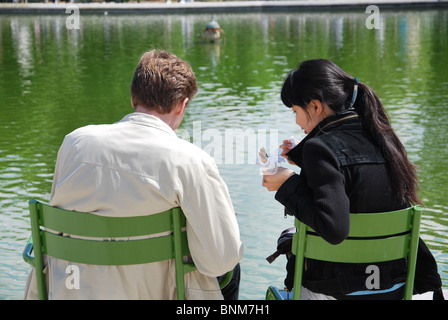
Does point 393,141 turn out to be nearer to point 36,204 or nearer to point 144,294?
point 144,294

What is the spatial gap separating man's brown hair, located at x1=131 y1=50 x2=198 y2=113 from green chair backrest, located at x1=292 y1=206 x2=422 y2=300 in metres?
0.68

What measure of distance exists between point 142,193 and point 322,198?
636 mm

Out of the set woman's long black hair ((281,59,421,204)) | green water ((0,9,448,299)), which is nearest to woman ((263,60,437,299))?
woman's long black hair ((281,59,421,204))

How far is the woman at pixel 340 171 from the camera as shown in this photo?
2281mm

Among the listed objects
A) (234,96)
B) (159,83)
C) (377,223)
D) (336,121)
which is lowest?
(234,96)

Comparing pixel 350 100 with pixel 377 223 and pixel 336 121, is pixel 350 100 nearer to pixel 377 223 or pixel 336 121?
pixel 336 121

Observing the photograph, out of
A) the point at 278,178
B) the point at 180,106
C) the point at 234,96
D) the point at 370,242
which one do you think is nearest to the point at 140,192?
the point at 180,106

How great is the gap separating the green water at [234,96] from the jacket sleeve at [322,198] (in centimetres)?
195

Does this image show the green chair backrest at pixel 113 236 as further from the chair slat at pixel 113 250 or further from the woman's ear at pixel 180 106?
the woman's ear at pixel 180 106

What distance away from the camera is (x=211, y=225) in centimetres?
232

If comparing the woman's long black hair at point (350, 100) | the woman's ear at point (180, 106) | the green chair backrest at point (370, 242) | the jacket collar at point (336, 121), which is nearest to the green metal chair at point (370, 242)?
the green chair backrest at point (370, 242)

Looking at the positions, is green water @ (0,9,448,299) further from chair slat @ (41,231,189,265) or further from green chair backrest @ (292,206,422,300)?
chair slat @ (41,231,189,265)

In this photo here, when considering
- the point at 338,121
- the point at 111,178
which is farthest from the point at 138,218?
the point at 338,121

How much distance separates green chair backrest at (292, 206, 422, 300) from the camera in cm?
233
